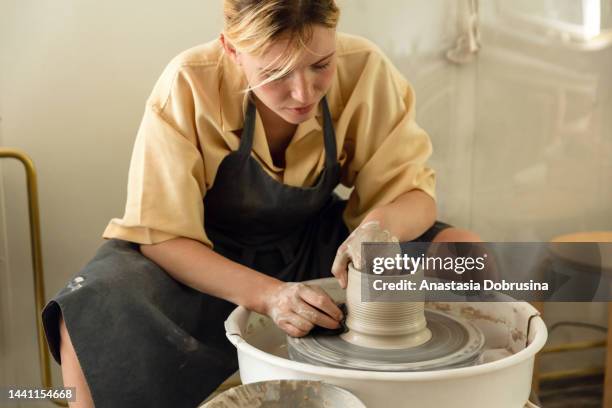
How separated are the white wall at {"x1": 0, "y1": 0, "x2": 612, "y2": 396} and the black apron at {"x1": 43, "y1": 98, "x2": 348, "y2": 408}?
0.44m

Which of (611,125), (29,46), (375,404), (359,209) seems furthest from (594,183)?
(29,46)

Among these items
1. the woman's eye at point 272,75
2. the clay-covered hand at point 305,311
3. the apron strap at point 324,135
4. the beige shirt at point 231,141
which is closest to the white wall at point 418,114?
the beige shirt at point 231,141

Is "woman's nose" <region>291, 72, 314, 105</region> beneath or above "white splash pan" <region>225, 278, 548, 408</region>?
above

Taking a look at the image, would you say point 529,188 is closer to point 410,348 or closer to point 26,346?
point 410,348

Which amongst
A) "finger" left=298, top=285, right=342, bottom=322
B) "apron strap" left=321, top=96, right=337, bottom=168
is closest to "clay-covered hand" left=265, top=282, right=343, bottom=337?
"finger" left=298, top=285, right=342, bottom=322

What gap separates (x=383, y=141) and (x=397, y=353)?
47cm

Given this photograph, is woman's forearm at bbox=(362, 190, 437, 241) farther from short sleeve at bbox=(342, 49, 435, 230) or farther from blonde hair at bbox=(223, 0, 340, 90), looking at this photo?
blonde hair at bbox=(223, 0, 340, 90)

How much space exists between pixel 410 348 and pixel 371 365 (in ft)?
0.27

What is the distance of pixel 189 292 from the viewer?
121 centimetres

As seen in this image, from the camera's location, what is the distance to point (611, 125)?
6.32ft

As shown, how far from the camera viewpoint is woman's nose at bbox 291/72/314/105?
1.06m

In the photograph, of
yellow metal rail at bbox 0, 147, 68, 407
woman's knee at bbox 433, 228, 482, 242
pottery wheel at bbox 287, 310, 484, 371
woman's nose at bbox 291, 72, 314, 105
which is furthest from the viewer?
yellow metal rail at bbox 0, 147, 68, 407

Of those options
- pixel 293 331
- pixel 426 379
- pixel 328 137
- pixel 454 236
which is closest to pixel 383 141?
pixel 328 137

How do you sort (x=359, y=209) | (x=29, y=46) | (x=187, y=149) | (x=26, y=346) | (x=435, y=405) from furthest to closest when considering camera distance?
(x=26, y=346) → (x=29, y=46) → (x=359, y=209) → (x=187, y=149) → (x=435, y=405)
